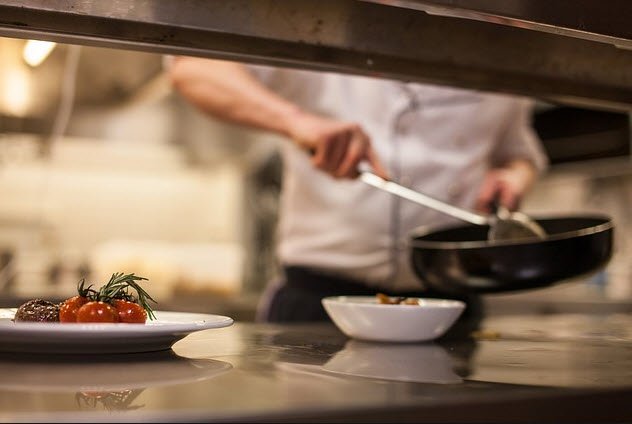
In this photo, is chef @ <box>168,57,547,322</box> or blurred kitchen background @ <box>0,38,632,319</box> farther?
blurred kitchen background @ <box>0,38,632,319</box>

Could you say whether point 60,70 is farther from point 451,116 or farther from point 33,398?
point 33,398

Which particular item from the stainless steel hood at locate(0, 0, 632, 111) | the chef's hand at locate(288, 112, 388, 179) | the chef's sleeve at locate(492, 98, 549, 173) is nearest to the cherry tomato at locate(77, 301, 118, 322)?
the stainless steel hood at locate(0, 0, 632, 111)

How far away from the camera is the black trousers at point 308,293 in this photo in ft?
5.43

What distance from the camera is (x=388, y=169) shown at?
5.64 ft

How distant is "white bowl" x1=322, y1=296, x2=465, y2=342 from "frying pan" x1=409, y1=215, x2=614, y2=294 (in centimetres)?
14

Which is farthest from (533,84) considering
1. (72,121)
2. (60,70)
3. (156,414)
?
(72,121)

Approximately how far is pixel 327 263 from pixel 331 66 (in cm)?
Answer: 71

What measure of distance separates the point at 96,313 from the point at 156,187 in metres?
3.94

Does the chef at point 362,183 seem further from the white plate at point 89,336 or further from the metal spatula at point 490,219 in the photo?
the white plate at point 89,336

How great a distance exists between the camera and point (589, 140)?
344 centimetres

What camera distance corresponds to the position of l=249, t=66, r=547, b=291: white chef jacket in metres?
1.68

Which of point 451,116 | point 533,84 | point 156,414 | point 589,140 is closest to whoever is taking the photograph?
point 156,414

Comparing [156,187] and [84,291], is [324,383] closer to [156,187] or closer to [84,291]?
[84,291]

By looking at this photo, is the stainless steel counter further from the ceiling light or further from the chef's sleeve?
the chef's sleeve
